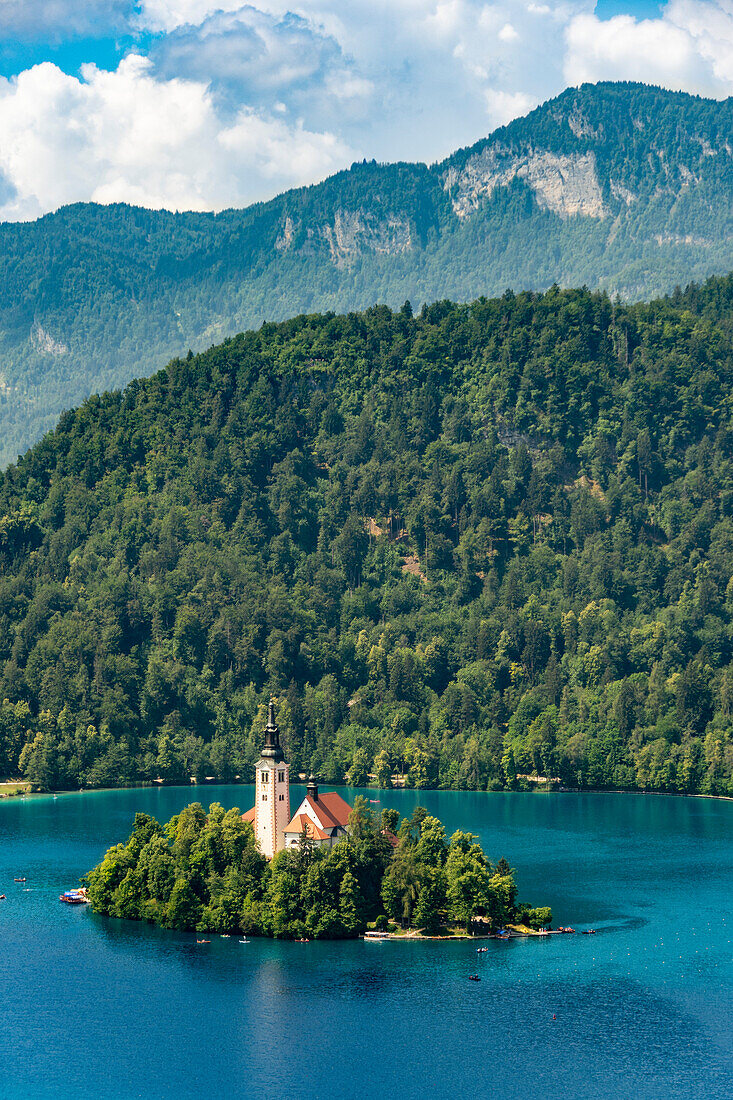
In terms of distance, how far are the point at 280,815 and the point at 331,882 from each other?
9525 millimetres

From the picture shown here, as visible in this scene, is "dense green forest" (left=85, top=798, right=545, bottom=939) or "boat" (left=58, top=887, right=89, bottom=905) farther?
"boat" (left=58, top=887, right=89, bottom=905)

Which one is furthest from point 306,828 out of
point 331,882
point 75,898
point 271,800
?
point 75,898

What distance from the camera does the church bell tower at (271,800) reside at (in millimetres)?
146375

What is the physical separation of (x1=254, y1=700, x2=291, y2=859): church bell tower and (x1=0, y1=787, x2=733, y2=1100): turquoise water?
376 inches

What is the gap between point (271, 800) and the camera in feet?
484

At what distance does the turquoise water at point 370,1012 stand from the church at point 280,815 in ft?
32.3

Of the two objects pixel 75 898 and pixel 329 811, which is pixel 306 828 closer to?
pixel 329 811

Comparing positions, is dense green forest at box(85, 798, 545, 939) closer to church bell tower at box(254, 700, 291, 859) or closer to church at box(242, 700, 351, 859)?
church bell tower at box(254, 700, 291, 859)

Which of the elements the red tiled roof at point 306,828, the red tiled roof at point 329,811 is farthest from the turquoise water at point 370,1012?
the red tiled roof at point 329,811

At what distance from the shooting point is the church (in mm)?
146375

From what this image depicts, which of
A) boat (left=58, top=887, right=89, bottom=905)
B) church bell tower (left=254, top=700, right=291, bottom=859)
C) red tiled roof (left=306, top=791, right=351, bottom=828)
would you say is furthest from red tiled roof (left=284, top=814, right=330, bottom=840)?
boat (left=58, top=887, right=89, bottom=905)

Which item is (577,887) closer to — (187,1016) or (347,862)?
(347,862)

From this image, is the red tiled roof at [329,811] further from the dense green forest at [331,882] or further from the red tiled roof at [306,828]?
the dense green forest at [331,882]

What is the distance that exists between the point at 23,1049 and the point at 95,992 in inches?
466
